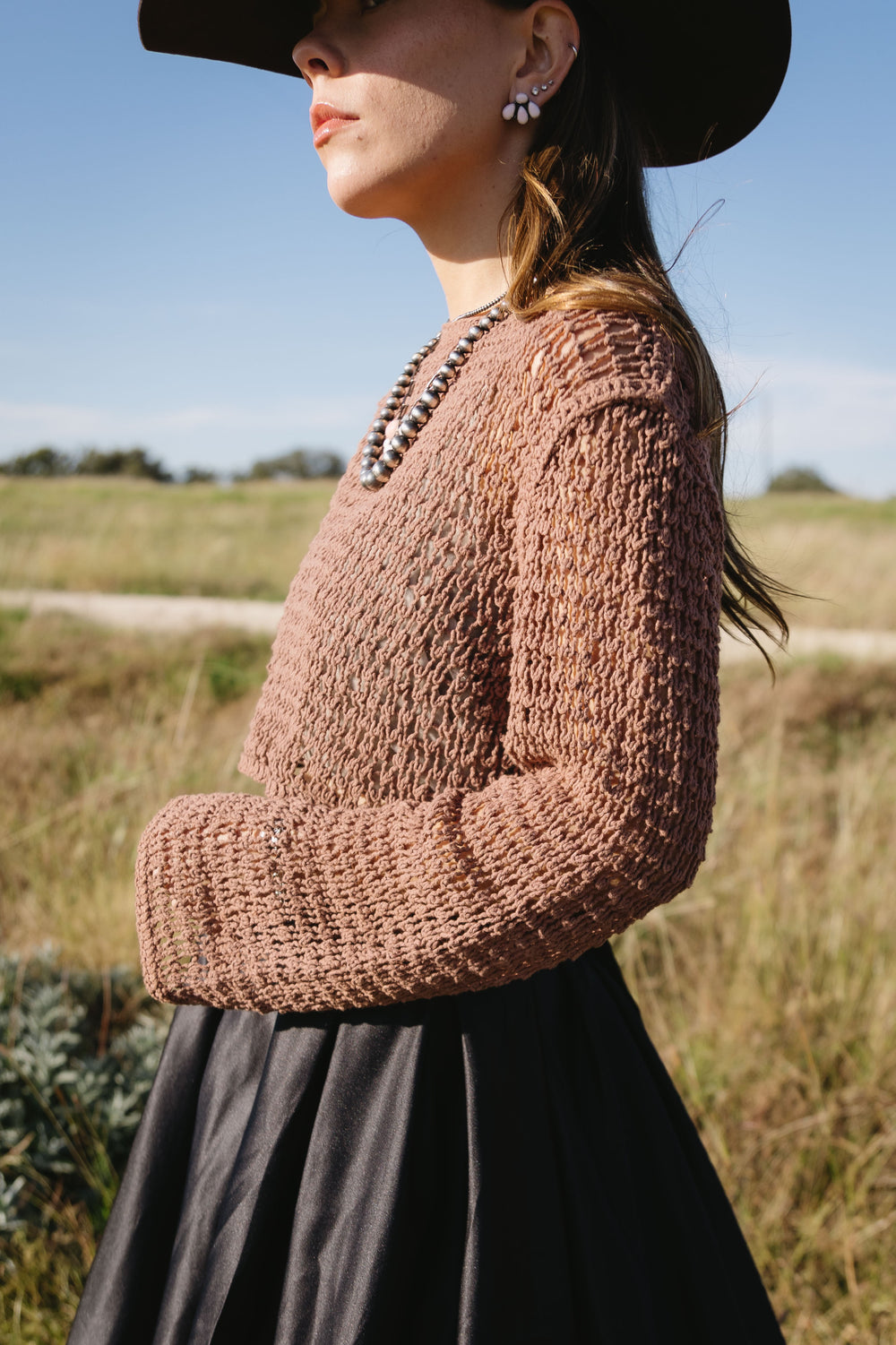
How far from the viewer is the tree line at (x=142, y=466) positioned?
21.1 metres

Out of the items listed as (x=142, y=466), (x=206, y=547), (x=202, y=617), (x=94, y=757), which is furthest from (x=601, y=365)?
(x=142, y=466)

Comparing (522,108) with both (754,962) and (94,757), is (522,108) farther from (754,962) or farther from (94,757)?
(94,757)

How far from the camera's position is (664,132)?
1371 millimetres

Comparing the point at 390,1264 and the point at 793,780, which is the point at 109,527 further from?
the point at 390,1264

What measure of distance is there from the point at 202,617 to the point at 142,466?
24305mm

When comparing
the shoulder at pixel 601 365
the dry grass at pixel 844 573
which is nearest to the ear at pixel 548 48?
the shoulder at pixel 601 365

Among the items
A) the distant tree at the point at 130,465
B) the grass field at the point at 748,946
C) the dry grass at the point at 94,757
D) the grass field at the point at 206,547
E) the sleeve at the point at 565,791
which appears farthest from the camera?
the distant tree at the point at 130,465

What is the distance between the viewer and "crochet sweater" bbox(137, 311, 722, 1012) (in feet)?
2.83

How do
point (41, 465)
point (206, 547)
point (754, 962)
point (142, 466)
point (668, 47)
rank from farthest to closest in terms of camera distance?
point (142, 466) → point (41, 465) → point (206, 547) → point (754, 962) → point (668, 47)

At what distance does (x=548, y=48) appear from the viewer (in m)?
1.10

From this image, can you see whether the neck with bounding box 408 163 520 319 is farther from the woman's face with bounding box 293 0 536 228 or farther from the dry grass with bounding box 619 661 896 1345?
the dry grass with bounding box 619 661 896 1345

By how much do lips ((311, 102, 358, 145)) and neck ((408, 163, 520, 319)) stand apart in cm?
12

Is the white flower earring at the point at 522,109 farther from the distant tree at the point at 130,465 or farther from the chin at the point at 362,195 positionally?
the distant tree at the point at 130,465

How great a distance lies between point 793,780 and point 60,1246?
352 centimetres
